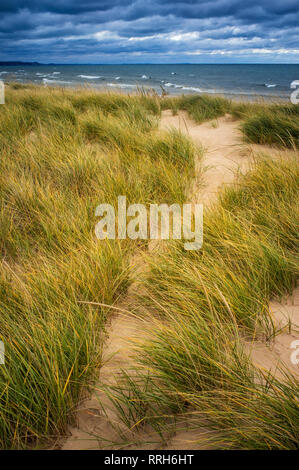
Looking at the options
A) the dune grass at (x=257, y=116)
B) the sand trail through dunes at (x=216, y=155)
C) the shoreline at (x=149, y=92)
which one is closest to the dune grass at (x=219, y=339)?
the sand trail through dunes at (x=216, y=155)

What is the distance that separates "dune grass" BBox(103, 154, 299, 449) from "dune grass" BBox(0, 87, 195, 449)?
24 cm

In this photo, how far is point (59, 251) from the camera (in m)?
2.03

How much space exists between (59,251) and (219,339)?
4.21 ft

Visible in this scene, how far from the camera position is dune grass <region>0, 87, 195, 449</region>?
3.46ft

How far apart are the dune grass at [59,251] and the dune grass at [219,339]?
9.5 inches

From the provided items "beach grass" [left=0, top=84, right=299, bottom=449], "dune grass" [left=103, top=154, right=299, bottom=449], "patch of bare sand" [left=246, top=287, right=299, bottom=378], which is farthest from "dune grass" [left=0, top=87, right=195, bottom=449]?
"patch of bare sand" [left=246, top=287, right=299, bottom=378]

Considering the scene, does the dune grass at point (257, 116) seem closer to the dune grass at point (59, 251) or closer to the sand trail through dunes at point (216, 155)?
the sand trail through dunes at point (216, 155)

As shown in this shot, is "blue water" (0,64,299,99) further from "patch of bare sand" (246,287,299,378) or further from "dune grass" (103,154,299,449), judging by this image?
"patch of bare sand" (246,287,299,378)

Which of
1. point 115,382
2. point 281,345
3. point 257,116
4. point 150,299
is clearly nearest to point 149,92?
point 257,116

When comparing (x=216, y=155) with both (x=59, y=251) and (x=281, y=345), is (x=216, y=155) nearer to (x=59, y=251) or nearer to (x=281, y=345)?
(x=59, y=251)

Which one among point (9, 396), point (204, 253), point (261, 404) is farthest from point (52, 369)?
point (204, 253)
